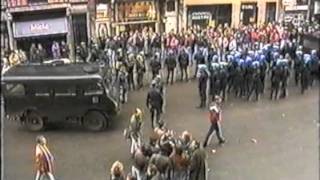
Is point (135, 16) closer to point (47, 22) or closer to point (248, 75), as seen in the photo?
point (47, 22)

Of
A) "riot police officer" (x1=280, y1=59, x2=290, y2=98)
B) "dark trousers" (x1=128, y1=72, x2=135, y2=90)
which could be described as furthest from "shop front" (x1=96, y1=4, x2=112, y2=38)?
"riot police officer" (x1=280, y1=59, x2=290, y2=98)

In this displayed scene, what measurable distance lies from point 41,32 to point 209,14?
8785 mm

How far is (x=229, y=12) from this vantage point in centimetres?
2891

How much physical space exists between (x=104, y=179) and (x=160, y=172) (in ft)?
9.48

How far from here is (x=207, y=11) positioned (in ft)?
94.7

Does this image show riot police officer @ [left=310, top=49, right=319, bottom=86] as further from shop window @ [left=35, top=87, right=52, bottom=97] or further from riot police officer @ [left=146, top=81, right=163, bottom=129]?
shop window @ [left=35, top=87, right=52, bottom=97]

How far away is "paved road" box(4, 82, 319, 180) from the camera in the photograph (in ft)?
43.7

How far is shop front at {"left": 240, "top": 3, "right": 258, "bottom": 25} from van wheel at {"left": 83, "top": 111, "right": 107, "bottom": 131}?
46.2 ft

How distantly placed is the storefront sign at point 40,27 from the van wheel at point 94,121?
1159 cm

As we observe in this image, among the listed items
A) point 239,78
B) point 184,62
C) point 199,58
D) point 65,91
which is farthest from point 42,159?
point 199,58

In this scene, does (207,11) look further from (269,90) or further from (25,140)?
(25,140)

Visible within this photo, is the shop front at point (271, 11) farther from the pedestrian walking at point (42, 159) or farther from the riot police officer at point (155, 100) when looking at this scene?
the pedestrian walking at point (42, 159)

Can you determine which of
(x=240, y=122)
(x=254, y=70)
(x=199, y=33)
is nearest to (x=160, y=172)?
(x=240, y=122)

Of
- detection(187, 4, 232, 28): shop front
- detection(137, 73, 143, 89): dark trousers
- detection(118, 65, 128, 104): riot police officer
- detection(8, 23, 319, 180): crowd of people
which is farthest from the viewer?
detection(187, 4, 232, 28): shop front
